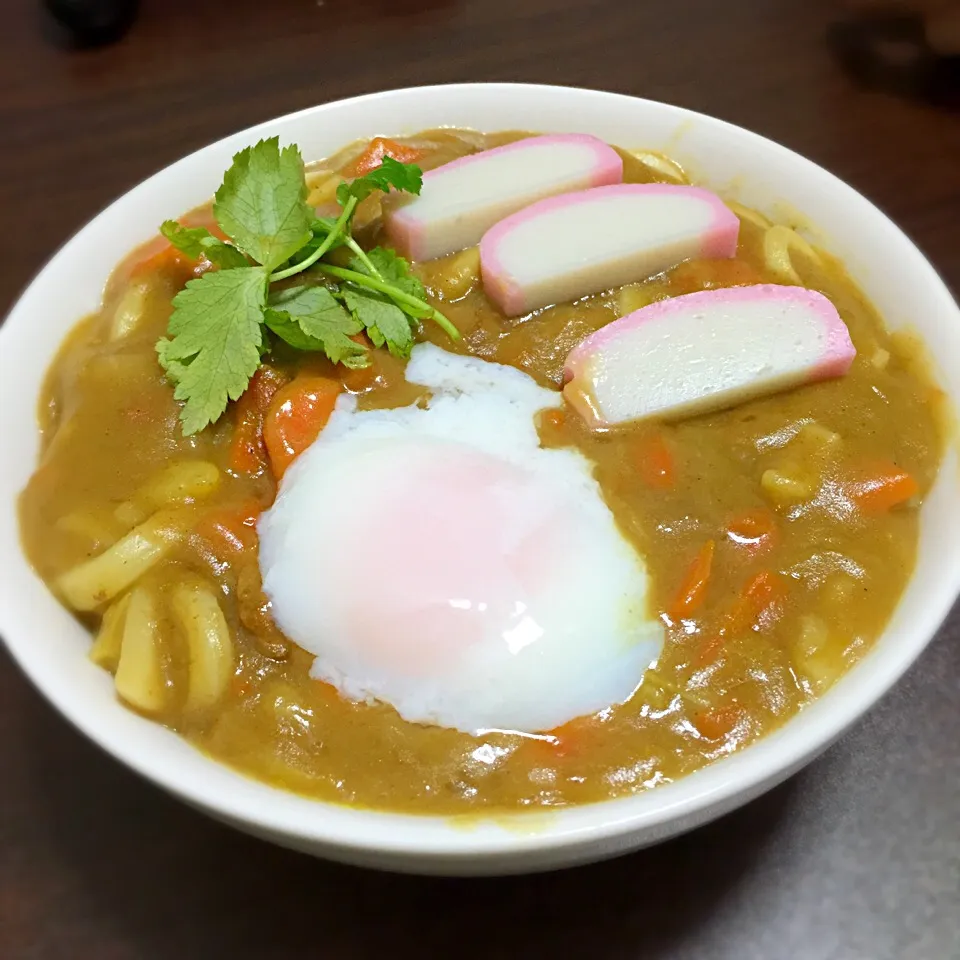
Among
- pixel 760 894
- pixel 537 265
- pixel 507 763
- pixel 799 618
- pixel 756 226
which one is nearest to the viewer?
pixel 507 763

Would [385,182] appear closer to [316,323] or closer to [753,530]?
[316,323]

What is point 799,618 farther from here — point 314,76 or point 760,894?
point 314,76

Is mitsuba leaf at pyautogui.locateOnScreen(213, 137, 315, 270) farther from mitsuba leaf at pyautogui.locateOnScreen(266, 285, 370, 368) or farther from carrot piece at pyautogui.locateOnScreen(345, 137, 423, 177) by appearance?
carrot piece at pyautogui.locateOnScreen(345, 137, 423, 177)

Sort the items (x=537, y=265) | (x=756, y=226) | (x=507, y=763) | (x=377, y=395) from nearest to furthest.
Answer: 1. (x=507, y=763)
2. (x=377, y=395)
3. (x=537, y=265)
4. (x=756, y=226)

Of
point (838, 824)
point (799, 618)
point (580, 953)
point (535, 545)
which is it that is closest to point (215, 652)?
point (535, 545)

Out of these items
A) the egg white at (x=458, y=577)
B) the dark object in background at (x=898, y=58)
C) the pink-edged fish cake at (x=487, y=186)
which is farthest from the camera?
the dark object in background at (x=898, y=58)

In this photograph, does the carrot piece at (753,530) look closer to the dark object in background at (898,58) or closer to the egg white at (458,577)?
the egg white at (458,577)

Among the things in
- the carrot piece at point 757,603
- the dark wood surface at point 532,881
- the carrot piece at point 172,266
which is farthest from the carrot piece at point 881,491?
the carrot piece at point 172,266

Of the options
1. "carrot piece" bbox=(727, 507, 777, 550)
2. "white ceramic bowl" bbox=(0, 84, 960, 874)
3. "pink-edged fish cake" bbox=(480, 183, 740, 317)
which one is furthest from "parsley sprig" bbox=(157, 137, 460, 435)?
"carrot piece" bbox=(727, 507, 777, 550)

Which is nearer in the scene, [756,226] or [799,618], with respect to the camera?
[799,618]
